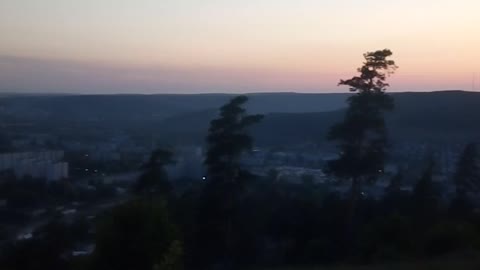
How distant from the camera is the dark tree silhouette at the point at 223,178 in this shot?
73.4ft

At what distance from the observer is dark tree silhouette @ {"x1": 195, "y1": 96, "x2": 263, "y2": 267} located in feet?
73.4

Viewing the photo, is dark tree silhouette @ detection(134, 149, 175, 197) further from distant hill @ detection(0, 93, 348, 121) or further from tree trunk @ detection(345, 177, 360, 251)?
distant hill @ detection(0, 93, 348, 121)

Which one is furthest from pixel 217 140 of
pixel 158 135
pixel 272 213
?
pixel 158 135

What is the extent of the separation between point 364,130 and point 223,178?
3913mm

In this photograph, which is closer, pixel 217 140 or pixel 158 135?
pixel 217 140

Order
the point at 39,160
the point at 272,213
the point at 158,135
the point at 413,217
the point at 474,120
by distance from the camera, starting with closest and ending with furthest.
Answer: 1. the point at 413,217
2. the point at 272,213
3. the point at 39,160
4. the point at 474,120
5. the point at 158,135

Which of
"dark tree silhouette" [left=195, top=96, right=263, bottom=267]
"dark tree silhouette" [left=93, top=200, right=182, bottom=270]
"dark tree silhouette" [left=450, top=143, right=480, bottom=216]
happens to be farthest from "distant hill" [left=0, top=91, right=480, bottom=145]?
"dark tree silhouette" [left=93, top=200, right=182, bottom=270]

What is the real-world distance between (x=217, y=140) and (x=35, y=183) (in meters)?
10.7

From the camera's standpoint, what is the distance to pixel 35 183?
1243 inches

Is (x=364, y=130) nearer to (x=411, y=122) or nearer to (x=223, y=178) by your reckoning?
(x=223, y=178)

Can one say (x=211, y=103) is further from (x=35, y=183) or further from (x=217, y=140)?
(x=217, y=140)

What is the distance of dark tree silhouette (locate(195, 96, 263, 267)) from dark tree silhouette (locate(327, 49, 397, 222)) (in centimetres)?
246

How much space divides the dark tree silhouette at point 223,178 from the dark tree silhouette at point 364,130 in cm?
246

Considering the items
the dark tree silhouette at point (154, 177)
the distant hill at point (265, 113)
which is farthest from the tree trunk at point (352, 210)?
the distant hill at point (265, 113)
